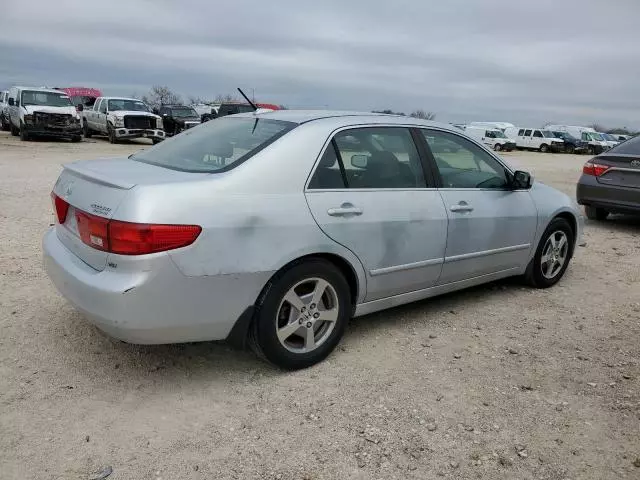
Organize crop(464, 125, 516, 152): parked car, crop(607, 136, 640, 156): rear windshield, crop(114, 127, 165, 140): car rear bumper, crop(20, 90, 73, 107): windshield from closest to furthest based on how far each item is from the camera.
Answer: crop(607, 136, 640, 156): rear windshield → crop(20, 90, 73, 107): windshield → crop(114, 127, 165, 140): car rear bumper → crop(464, 125, 516, 152): parked car

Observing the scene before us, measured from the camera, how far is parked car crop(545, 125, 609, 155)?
45.6 meters

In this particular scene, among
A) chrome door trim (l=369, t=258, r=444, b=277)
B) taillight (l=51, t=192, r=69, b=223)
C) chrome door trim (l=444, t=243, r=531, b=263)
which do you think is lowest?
chrome door trim (l=369, t=258, r=444, b=277)

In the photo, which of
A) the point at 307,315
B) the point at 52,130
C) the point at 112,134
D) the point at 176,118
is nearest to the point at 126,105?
the point at 112,134

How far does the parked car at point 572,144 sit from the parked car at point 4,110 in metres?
36.9

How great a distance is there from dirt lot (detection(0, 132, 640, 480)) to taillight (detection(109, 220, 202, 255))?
89 cm

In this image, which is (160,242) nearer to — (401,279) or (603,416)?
(401,279)

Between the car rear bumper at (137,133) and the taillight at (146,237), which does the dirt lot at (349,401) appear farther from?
the car rear bumper at (137,133)

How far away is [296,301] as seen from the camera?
11.2 feet

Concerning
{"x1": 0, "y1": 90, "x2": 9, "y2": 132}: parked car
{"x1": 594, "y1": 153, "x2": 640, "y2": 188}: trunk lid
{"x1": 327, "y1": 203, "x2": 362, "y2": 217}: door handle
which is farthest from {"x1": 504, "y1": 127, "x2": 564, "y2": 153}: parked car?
{"x1": 327, "y1": 203, "x2": 362, "y2": 217}: door handle

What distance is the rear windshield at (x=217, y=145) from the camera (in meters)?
3.47

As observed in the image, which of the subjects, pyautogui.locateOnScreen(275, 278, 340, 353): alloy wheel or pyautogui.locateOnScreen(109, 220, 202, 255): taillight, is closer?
pyautogui.locateOnScreen(109, 220, 202, 255): taillight

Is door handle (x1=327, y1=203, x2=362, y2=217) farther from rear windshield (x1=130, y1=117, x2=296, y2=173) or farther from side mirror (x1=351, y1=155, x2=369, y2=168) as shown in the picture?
rear windshield (x1=130, y1=117, x2=296, y2=173)

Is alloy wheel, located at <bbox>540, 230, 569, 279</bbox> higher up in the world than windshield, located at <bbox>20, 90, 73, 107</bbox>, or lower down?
lower down

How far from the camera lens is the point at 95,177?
3252 mm
